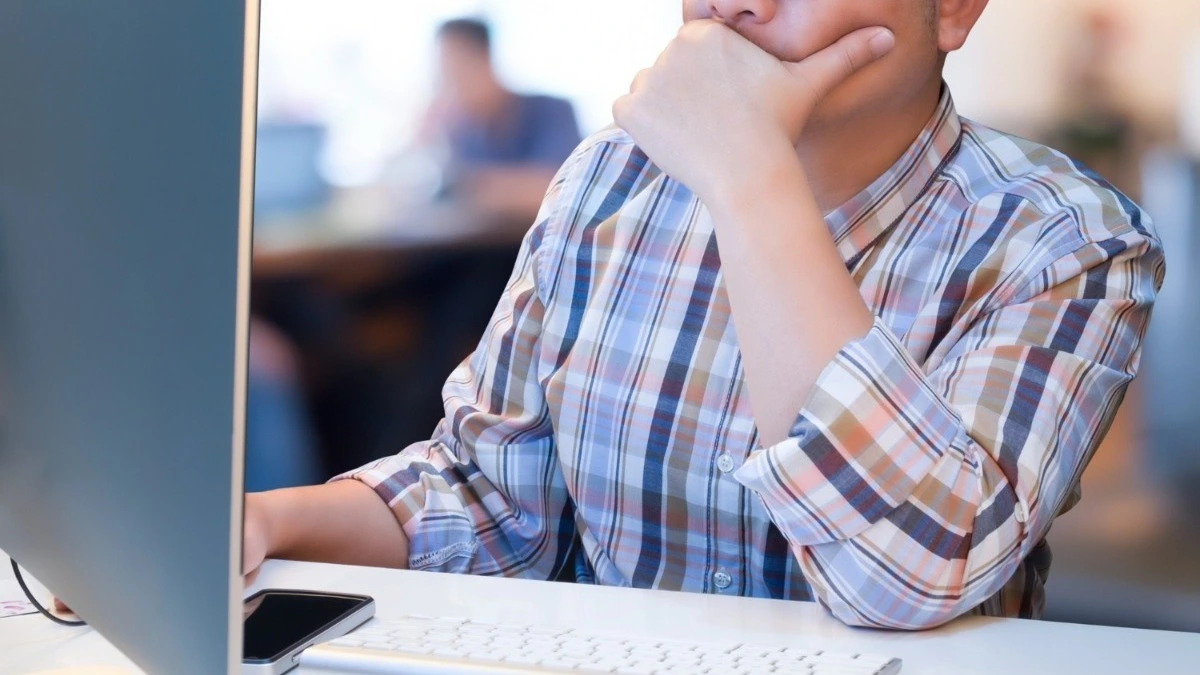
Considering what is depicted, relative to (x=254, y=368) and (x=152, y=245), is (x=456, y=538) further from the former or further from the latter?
(x=254, y=368)

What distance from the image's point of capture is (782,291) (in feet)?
2.94

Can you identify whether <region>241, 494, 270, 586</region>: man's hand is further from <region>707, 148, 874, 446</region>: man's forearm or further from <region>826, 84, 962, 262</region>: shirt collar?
<region>826, 84, 962, 262</region>: shirt collar

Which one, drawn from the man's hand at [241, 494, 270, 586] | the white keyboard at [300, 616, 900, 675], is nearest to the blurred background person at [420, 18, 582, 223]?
the man's hand at [241, 494, 270, 586]

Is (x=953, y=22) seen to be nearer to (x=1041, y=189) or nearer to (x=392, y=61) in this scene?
(x=1041, y=189)

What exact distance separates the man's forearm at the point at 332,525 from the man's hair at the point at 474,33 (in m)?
1.03

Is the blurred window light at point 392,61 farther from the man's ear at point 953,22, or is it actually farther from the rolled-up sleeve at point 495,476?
the man's ear at point 953,22

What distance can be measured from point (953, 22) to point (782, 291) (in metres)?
0.46

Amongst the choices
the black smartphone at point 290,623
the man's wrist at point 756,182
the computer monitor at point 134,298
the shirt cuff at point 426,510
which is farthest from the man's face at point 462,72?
the computer monitor at point 134,298

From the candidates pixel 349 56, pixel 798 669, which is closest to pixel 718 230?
pixel 798 669

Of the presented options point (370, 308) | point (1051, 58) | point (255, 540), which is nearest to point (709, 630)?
point (255, 540)

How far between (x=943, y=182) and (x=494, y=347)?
51 centimetres

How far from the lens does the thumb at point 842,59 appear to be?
1.04 m

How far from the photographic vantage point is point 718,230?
3.06ft

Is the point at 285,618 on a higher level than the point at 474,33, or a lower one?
lower
